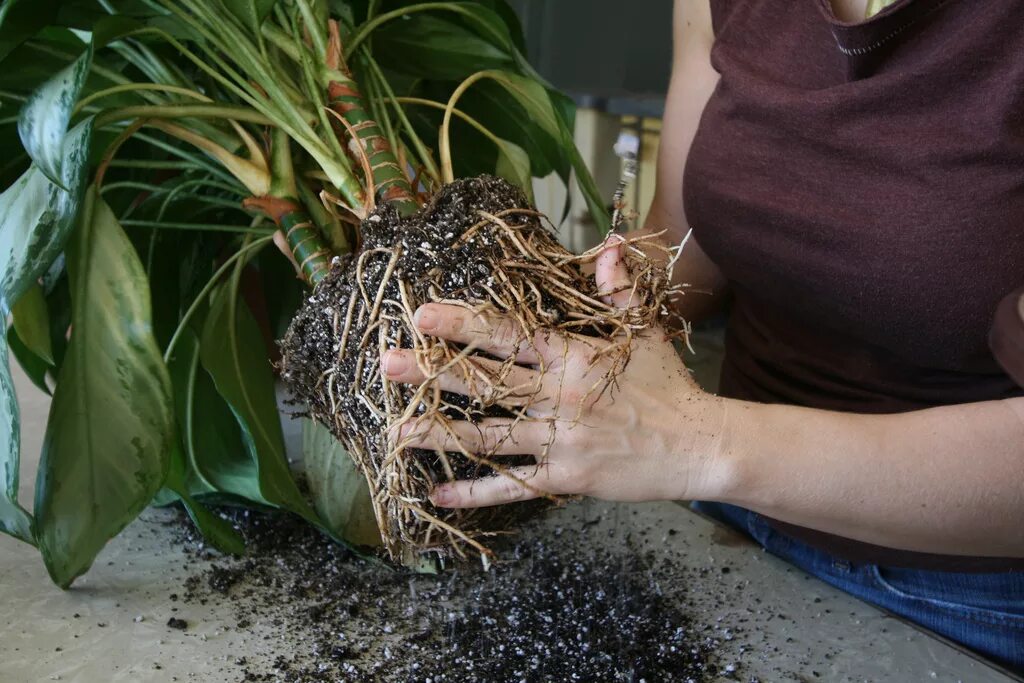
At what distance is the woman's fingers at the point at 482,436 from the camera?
21.9 inches

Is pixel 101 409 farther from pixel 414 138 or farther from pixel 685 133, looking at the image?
pixel 685 133

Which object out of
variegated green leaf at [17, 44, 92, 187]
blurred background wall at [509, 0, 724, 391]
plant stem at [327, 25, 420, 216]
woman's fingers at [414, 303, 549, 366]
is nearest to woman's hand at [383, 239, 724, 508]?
woman's fingers at [414, 303, 549, 366]

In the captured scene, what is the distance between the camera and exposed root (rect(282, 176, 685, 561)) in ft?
1.83

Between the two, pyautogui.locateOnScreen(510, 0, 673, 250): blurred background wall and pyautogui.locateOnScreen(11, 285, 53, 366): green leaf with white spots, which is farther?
pyautogui.locateOnScreen(510, 0, 673, 250): blurred background wall

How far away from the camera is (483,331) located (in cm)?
55

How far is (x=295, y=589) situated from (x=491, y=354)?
34 centimetres

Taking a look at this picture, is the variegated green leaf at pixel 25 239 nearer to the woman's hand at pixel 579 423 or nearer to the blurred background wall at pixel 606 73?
the woman's hand at pixel 579 423

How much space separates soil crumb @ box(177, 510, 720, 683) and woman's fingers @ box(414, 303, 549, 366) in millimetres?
252

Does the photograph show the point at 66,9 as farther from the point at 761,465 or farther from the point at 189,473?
the point at 761,465

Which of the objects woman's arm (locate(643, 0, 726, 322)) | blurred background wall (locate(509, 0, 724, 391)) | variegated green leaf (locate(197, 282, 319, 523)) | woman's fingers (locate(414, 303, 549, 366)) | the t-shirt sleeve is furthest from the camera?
blurred background wall (locate(509, 0, 724, 391))

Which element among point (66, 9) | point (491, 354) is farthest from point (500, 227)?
point (66, 9)

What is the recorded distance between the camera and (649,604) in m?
0.74

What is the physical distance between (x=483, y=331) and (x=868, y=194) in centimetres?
36

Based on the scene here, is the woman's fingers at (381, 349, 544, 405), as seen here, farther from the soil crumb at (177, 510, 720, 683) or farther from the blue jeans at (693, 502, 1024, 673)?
the blue jeans at (693, 502, 1024, 673)
